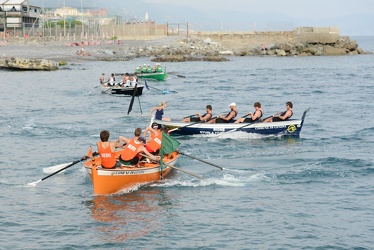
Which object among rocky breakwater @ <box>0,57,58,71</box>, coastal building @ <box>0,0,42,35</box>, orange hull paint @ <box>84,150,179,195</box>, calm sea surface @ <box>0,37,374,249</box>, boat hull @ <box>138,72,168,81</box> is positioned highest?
coastal building @ <box>0,0,42,35</box>

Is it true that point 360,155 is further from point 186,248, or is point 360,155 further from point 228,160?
point 186,248

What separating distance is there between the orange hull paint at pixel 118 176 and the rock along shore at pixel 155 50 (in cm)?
4974

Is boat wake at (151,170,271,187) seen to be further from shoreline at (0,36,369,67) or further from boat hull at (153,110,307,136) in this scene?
shoreline at (0,36,369,67)

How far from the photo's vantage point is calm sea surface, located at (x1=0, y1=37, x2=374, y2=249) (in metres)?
17.0

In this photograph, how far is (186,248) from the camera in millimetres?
16281

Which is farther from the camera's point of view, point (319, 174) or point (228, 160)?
point (228, 160)

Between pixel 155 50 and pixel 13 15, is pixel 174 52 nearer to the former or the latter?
pixel 155 50

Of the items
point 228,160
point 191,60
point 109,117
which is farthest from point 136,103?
point 191,60

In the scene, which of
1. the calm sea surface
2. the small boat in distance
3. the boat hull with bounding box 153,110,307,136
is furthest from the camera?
the small boat in distance

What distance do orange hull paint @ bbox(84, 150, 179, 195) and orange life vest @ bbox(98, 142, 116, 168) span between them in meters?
0.18

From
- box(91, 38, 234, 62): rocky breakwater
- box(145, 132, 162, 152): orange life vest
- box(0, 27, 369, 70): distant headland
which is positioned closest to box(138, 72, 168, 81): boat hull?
box(0, 27, 369, 70): distant headland

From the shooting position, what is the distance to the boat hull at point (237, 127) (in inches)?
1169

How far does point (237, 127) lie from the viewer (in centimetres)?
2966

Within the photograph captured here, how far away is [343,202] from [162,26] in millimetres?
131917
